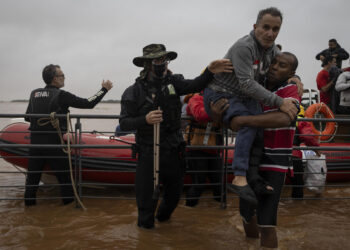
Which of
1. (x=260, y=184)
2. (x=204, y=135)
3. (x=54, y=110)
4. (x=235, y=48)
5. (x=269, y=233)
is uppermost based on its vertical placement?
(x=235, y=48)

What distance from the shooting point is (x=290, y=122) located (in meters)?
2.09

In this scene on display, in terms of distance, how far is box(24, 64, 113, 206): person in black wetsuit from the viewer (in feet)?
12.7

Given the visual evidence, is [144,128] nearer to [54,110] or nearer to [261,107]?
[261,107]

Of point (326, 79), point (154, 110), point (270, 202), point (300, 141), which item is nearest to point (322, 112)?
point (326, 79)

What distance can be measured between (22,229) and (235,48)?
277cm

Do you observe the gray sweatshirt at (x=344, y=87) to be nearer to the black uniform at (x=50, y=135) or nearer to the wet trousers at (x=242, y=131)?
the wet trousers at (x=242, y=131)

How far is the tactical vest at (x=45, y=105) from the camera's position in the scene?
12.7ft

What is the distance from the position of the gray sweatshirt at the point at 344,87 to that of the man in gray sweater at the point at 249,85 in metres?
4.10

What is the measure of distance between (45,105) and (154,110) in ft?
6.38

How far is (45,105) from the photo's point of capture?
12.8ft

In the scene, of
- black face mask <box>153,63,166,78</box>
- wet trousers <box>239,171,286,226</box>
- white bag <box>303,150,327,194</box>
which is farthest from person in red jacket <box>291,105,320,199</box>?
black face mask <box>153,63,166,78</box>

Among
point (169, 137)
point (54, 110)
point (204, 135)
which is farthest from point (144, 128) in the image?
point (54, 110)

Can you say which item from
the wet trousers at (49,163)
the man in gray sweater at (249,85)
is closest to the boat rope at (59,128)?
the wet trousers at (49,163)

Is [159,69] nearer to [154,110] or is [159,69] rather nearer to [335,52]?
[154,110]
